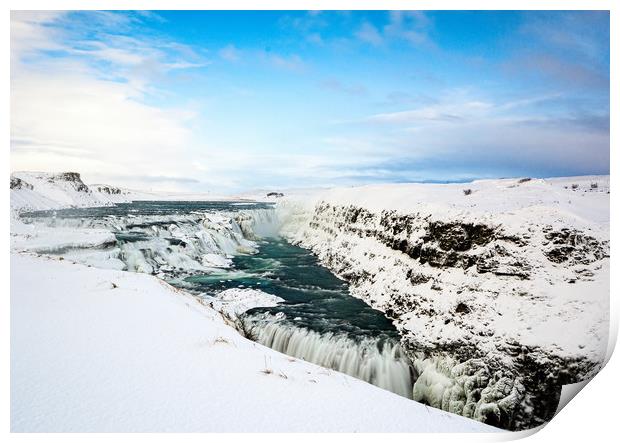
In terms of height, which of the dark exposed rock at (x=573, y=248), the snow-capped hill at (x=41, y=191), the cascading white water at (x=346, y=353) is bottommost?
the cascading white water at (x=346, y=353)

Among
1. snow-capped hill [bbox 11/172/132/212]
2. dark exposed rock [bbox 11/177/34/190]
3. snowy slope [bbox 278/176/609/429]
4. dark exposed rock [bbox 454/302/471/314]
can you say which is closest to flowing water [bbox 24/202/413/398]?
snow-capped hill [bbox 11/172/132/212]

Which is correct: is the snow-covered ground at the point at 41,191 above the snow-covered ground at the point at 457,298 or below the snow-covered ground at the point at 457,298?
above

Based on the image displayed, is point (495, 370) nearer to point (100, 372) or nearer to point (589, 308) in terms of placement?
point (589, 308)

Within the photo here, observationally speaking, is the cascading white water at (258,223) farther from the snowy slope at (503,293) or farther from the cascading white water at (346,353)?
the cascading white water at (346,353)

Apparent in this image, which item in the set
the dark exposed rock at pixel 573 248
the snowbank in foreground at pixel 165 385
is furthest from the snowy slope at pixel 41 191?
the dark exposed rock at pixel 573 248

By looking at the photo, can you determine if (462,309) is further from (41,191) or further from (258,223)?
(258,223)

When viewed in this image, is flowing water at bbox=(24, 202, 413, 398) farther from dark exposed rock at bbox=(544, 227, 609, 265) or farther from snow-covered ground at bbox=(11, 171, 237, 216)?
dark exposed rock at bbox=(544, 227, 609, 265)

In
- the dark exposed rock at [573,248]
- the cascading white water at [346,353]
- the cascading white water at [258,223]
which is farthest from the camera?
the cascading white water at [258,223]
